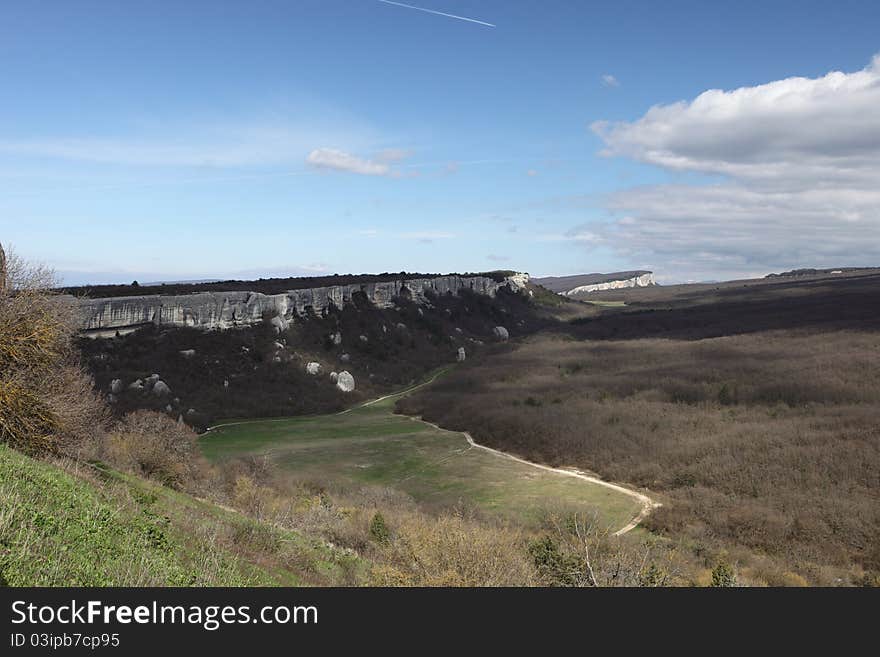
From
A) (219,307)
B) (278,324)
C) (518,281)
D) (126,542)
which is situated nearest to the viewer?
(126,542)

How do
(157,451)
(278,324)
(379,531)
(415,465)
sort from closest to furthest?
(379,531) → (157,451) → (415,465) → (278,324)

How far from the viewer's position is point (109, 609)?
8625 millimetres

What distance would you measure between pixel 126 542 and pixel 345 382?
225 feet

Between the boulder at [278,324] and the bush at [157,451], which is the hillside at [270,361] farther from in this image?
the bush at [157,451]

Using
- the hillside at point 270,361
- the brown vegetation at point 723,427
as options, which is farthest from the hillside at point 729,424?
the hillside at point 270,361

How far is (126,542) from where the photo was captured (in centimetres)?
1387

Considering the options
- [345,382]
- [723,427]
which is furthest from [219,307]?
[723,427]

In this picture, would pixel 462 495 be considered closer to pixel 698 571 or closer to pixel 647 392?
pixel 698 571

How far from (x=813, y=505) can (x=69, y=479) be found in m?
38.1

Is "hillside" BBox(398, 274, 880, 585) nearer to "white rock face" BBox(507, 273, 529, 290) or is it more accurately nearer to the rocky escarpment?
the rocky escarpment

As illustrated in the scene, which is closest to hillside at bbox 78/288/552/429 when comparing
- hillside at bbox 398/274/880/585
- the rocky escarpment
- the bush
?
the rocky escarpment

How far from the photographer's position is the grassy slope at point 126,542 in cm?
1119

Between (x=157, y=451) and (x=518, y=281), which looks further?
(x=518, y=281)

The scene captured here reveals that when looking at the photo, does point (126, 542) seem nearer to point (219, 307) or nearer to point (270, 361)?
point (270, 361)
